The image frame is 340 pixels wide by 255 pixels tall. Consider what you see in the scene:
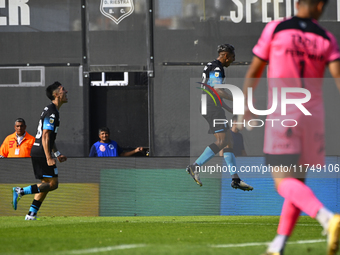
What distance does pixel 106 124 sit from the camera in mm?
12688

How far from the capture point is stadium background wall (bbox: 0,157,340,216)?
34.0 feet

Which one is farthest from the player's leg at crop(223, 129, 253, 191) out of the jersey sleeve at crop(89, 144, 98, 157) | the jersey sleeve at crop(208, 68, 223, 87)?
the jersey sleeve at crop(89, 144, 98, 157)

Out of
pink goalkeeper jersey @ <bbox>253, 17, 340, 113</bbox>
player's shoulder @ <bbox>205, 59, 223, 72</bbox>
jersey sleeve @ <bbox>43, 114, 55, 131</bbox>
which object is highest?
player's shoulder @ <bbox>205, 59, 223, 72</bbox>

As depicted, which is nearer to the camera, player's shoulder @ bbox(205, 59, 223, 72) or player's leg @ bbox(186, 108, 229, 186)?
player's shoulder @ bbox(205, 59, 223, 72)

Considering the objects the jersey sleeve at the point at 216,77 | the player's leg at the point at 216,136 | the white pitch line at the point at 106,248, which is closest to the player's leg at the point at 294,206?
the white pitch line at the point at 106,248

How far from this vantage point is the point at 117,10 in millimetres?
12867

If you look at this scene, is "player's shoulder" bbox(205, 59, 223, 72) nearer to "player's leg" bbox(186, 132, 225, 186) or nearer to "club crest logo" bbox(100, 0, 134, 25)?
"player's leg" bbox(186, 132, 225, 186)

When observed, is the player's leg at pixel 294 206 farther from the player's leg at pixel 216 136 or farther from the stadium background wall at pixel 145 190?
the stadium background wall at pixel 145 190

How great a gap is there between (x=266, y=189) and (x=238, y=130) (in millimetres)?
1522

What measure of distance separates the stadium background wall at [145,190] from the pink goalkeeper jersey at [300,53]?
6.70m

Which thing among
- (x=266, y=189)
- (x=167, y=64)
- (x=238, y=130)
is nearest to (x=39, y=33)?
(x=167, y=64)

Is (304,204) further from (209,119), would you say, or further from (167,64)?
(167,64)

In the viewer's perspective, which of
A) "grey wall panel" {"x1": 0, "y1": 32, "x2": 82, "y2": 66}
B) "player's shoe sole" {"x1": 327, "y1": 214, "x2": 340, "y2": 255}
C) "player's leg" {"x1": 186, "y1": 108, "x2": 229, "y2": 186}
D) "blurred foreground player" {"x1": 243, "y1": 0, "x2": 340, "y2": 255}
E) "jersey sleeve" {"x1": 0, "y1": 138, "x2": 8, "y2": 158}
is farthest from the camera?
"grey wall panel" {"x1": 0, "y1": 32, "x2": 82, "y2": 66}

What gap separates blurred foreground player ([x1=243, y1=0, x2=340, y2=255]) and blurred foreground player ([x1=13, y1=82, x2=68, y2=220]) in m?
5.49
